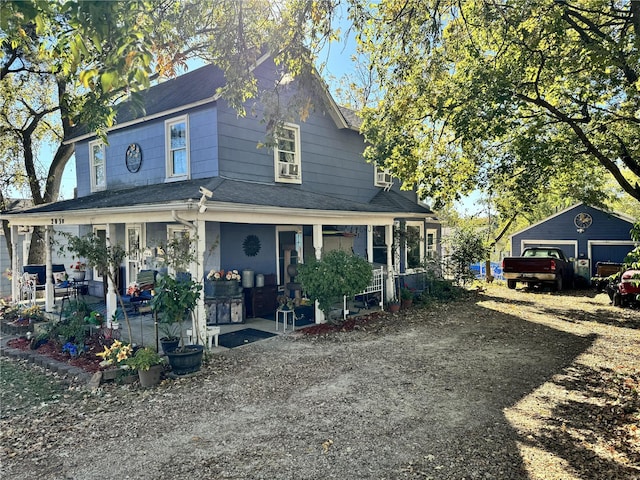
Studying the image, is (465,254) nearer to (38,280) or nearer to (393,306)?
(393,306)

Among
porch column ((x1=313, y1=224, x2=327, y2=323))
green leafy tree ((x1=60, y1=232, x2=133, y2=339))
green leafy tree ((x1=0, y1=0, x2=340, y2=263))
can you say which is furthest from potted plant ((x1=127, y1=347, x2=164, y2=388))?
porch column ((x1=313, y1=224, x2=327, y2=323))

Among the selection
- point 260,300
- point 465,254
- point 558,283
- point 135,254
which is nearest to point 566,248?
point 558,283

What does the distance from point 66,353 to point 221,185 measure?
177 inches

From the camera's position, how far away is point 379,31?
27.0 ft

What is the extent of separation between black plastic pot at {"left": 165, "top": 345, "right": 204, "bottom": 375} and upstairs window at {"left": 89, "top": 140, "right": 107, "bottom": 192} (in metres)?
9.13

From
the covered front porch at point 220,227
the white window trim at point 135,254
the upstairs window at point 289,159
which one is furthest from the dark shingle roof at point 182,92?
the white window trim at point 135,254

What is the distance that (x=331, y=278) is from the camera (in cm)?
966

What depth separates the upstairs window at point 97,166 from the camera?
1380 centimetres

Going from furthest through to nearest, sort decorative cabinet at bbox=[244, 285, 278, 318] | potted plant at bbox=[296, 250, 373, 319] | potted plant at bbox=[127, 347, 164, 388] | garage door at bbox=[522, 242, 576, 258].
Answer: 1. garage door at bbox=[522, 242, 576, 258]
2. decorative cabinet at bbox=[244, 285, 278, 318]
3. potted plant at bbox=[296, 250, 373, 319]
4. potted plant at bbox=[127, 347, 164, 388]

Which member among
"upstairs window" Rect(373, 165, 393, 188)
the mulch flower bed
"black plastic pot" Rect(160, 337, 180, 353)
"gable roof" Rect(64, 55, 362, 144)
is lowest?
the mulch flower bed

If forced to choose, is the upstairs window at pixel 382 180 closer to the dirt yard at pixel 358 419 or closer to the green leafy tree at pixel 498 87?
the green leafy tree at pixel 498 87

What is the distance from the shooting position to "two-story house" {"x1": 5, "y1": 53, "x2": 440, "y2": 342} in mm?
9039

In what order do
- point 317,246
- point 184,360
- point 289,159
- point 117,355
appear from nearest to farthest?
point 184,360
point 117,355
point 317,246
point 289,159

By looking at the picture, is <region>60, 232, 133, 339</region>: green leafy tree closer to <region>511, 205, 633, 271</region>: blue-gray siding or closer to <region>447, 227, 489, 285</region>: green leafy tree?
<region>447, 227, 489, 285</region>: green leafy tree
